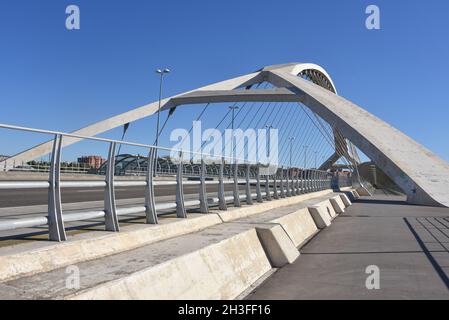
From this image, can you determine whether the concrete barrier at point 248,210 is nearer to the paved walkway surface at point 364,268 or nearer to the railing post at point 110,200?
the paved walkway surface at point 364,268

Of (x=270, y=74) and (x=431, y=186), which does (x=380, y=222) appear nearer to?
(x=431, y=186)

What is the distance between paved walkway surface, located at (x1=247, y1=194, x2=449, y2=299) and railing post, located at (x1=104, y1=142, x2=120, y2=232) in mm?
2052

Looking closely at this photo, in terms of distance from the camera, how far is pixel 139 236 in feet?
21.5

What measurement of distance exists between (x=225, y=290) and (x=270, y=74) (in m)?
44.6

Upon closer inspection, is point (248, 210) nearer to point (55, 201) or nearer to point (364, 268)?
point (364, 268)

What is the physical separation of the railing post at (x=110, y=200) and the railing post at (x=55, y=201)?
100cm

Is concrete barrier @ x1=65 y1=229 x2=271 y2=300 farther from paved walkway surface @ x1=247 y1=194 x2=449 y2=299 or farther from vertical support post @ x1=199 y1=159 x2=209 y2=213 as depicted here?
vertical support post @ x1=199 y1=159 x2=209 y2=213

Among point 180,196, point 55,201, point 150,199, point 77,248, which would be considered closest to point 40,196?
point 180,196

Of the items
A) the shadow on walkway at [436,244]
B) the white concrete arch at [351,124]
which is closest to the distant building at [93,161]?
the shadow on walkway at [436,244]

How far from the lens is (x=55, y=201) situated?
5.48 meters

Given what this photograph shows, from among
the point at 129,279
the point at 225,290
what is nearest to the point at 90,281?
the point at 129,279

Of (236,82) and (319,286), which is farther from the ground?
(236,82)

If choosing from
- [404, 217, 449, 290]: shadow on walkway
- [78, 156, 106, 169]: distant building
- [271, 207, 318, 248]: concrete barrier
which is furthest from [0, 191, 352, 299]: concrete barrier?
[404, 217, 449, 290]: shadow on walkway

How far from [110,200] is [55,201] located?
3.60 feet
